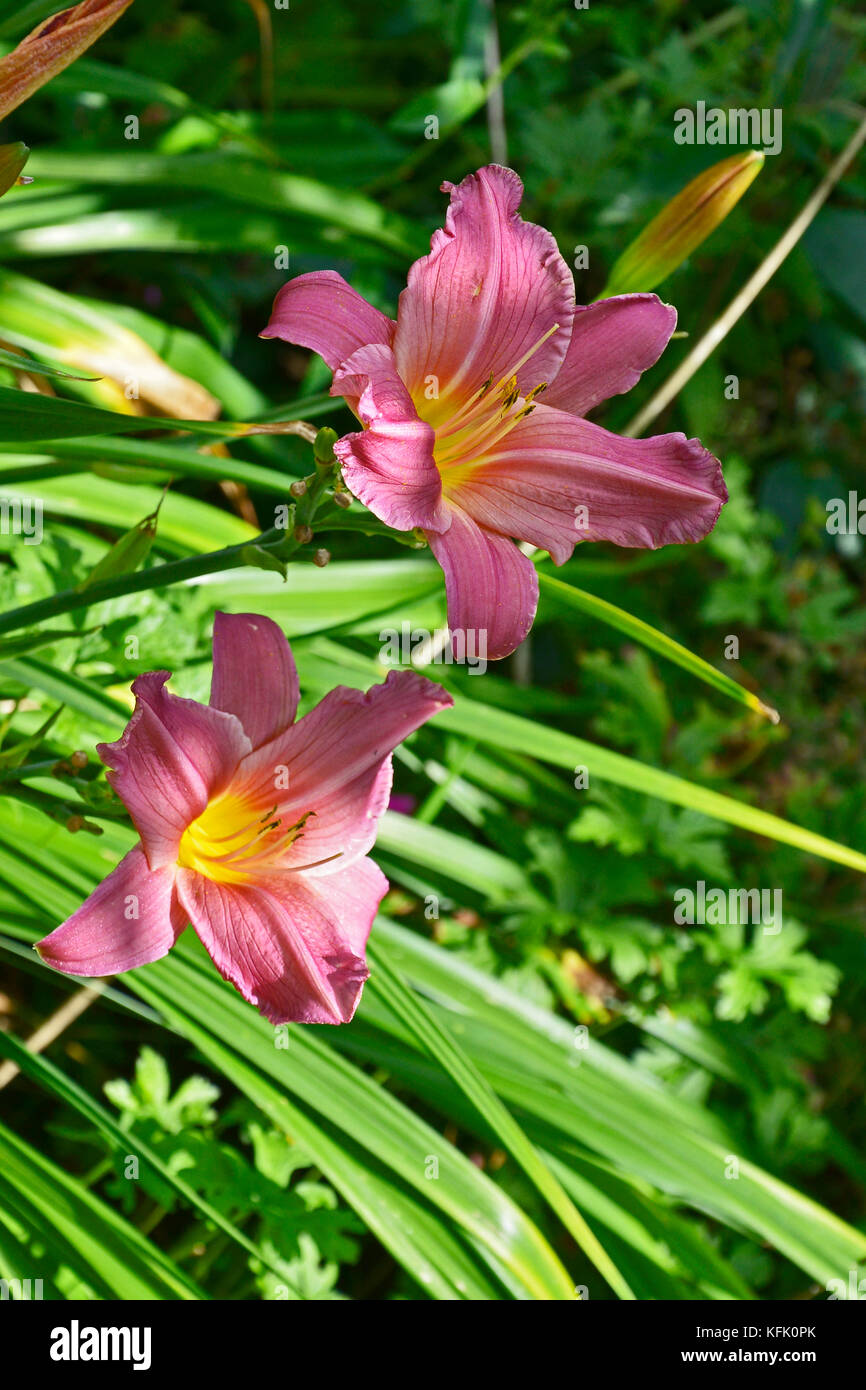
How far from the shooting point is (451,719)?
1.29 meters

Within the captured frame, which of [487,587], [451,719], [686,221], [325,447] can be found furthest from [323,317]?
[451,719]

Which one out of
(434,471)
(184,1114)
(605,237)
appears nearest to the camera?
(434,471)

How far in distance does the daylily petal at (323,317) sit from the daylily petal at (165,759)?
204 millimetres

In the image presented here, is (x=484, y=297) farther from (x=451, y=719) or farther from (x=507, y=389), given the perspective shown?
(x=451, y=719)

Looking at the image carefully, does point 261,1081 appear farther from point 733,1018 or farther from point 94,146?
point 94,146

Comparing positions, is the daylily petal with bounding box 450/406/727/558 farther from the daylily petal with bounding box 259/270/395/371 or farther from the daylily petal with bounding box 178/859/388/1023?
the daylily petal with bounding box 178/859/388/1023

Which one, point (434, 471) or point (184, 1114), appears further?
point (184, 1114)

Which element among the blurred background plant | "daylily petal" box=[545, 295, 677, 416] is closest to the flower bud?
"daylily petal" box=[545, 295, 677, 416]

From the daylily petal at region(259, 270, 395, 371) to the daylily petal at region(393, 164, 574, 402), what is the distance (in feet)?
0.12

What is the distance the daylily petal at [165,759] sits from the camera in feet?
2.05

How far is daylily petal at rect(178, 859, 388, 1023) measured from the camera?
2.17 feet

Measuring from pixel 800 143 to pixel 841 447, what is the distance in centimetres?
58

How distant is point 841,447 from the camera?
7.32ft
